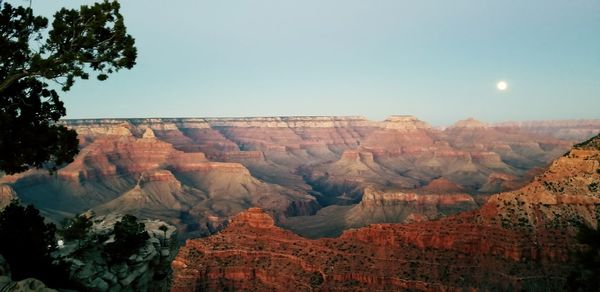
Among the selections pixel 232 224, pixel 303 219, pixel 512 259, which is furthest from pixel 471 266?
pixel 303 219

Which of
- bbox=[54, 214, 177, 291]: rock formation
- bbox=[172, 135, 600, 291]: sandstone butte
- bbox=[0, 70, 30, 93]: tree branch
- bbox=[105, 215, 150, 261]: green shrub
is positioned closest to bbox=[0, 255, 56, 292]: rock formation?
bbox=[54, 214, 177, 291]: rock formation

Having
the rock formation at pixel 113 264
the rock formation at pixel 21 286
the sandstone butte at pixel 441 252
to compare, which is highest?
the rock formation at pixel 21 286

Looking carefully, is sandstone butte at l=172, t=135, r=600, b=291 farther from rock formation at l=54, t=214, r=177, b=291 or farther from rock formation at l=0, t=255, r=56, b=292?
rock formation at l=0, t=255, r=56, b=292

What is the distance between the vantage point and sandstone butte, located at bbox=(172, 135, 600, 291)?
48.3 meters

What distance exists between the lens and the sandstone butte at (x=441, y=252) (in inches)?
1903

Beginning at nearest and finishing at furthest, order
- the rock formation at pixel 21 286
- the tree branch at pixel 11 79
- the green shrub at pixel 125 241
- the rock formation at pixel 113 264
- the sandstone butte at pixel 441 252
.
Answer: the rock formation at pixel 21 286 < the tree branch at pixel 11 79 < the rock formation at pixel 113 264 < the green shrub at pixel 125 241 < the sandstone butte at pixel 441 252

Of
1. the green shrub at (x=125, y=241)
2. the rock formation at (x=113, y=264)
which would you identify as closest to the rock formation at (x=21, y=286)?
the rock formation at (x=113, y=264)

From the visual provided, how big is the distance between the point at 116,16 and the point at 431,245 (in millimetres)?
42199

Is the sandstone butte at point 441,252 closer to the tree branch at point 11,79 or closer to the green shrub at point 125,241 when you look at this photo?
the green shrub at point 125,241

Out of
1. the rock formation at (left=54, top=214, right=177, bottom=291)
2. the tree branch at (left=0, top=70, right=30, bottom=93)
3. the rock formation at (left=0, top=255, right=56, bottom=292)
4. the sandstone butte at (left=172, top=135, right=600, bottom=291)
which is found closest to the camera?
the rock formation at (left=0, top=255, right=56, bottom=292)

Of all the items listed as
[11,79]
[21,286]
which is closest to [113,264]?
[21,286]

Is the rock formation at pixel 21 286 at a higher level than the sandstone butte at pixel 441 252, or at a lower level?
higher

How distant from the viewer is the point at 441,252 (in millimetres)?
53469

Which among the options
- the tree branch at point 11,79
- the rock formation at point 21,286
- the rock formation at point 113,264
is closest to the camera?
the rock formation at point 21,286
